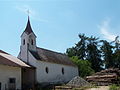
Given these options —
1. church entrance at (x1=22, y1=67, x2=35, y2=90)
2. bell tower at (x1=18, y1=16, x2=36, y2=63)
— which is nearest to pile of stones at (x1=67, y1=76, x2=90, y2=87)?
church entrance at (x1=22, y1=67, x2=35, y2=90)

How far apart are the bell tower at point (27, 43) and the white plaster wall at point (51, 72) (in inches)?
46.4

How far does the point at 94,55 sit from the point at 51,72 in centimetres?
2564

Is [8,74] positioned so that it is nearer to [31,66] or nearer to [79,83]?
[31,66]

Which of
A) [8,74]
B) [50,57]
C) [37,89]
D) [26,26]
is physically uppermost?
[26,26]

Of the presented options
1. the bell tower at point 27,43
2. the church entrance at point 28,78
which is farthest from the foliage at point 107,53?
the church entrance at point 28,78

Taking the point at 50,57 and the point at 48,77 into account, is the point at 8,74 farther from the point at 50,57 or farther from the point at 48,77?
the point at 50,57

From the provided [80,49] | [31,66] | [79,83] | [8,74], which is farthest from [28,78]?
[80,49]

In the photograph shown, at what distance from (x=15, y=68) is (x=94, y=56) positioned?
3388 cm

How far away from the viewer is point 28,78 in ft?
110

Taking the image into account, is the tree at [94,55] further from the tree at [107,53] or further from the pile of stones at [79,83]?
the pile of stones at [79,83]

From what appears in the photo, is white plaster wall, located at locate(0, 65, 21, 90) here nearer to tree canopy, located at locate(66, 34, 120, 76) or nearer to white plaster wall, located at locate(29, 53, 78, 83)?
white plaster wall, located at locate(29, 53, 78, 83)

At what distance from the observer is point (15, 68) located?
29.5 meters

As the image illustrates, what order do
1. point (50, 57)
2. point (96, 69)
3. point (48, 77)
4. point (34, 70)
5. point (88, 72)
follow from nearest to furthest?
1. point (34, 70)
2. point (48, 77)
3. point (50, 57)
4. point (88, 72)
5. point (96, 69)

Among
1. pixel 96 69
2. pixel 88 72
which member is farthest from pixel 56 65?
pixel 96 69
